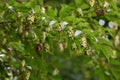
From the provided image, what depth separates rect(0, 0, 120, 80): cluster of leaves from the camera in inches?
85.0

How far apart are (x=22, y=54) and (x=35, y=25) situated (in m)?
0.33

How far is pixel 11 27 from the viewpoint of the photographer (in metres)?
2.41

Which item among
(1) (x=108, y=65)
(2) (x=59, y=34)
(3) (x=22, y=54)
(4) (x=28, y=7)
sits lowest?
(1) (x=108, y=65)

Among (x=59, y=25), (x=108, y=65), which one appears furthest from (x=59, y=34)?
(x=108, y=65)

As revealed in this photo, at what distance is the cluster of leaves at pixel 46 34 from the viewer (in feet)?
7.08

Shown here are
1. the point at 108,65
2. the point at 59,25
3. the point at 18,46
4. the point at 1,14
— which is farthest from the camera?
the point at 108,65

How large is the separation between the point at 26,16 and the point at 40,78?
51 cm

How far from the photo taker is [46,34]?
2.26 metres

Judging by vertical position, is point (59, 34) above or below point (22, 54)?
above

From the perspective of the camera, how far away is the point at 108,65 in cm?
274

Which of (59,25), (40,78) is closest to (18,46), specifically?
(40,78)

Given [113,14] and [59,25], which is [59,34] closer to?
[59,25]

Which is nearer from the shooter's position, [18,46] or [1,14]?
[1,14]

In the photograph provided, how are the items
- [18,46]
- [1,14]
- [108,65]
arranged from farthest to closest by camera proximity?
[108,65], [18,46], [1,14]
